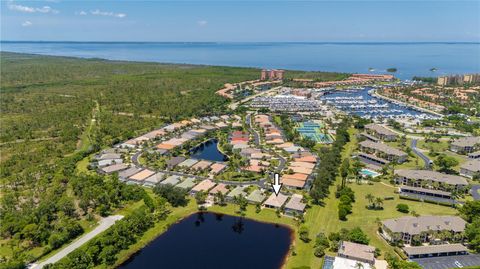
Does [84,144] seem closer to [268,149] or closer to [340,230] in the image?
[268,149]

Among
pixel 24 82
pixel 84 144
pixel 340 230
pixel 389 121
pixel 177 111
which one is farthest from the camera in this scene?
pixel 24 82

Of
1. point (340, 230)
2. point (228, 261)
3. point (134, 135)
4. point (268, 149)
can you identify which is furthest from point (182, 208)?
point (134, 135)

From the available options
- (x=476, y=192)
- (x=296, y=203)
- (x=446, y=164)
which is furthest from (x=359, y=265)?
(x=446, y=164)

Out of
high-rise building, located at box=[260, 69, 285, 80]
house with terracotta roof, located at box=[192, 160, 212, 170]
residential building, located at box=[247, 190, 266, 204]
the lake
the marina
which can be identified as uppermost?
high-rise building, located at box=[260, 69, 285, 80]

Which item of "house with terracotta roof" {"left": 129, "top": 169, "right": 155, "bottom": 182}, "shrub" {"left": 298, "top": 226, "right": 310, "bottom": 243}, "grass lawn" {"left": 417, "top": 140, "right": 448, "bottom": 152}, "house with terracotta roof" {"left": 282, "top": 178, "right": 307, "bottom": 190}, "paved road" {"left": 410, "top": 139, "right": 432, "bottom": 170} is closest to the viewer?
"shrub" {"left": 298, "top": 226, "right": 310, "bottom": 243}

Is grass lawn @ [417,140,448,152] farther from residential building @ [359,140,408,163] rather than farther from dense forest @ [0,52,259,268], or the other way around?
dense forest @ [0,52,259,268]

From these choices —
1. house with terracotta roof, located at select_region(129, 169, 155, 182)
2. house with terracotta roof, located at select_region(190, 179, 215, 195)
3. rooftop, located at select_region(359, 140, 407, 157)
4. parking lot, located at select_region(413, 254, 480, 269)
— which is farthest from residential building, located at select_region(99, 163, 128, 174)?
rooftop, located at select_region(359, 140, 407, 157)
